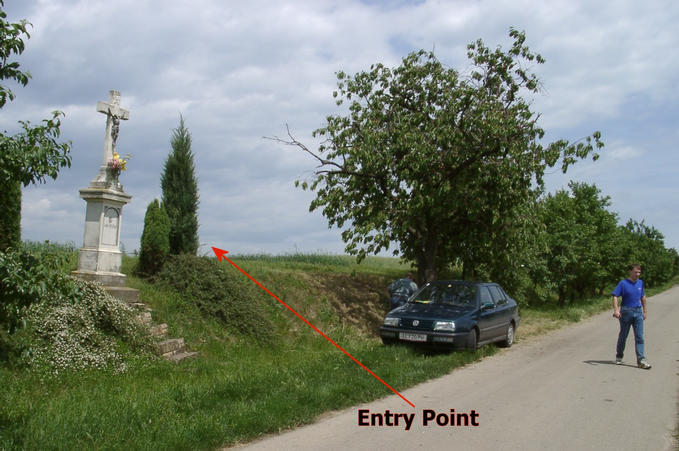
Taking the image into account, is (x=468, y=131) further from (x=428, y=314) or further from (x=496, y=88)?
(x=428, y=314)

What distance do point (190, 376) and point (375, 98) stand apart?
9.98 m

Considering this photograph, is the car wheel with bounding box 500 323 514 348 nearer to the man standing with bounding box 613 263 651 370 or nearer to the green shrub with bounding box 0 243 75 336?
the man standing with bounding box 613 263 651 370

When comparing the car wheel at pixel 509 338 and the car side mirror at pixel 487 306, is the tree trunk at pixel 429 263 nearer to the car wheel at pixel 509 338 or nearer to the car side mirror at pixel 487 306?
the car wheel at pixel 509 338

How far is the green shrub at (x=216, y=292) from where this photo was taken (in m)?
11.6

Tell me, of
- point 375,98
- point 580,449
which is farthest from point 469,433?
point 375,98

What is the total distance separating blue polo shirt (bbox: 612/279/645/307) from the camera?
10.2 m

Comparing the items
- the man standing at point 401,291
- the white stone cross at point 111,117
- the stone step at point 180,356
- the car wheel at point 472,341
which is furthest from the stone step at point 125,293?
the man standing at point 401,291

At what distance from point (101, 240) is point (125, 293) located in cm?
120

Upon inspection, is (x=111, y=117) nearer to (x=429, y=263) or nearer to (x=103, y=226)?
(x=103, y=226)

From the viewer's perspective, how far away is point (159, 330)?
10.0 m

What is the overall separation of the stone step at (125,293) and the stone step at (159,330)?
30.8 inches

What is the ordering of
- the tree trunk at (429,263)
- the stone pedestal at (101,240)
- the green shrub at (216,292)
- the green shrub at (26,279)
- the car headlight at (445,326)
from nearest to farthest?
1. the green shrub at (26,279)
2. the stone pedestal at (101,240)
3. the car headlight at (445,326)
4. the green shrub at (216,292)
5. the tree trunk at (429,263)

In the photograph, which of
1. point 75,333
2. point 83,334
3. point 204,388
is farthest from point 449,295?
point 75,333

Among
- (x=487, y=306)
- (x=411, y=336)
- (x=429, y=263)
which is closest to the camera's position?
(x=411, y=336)
